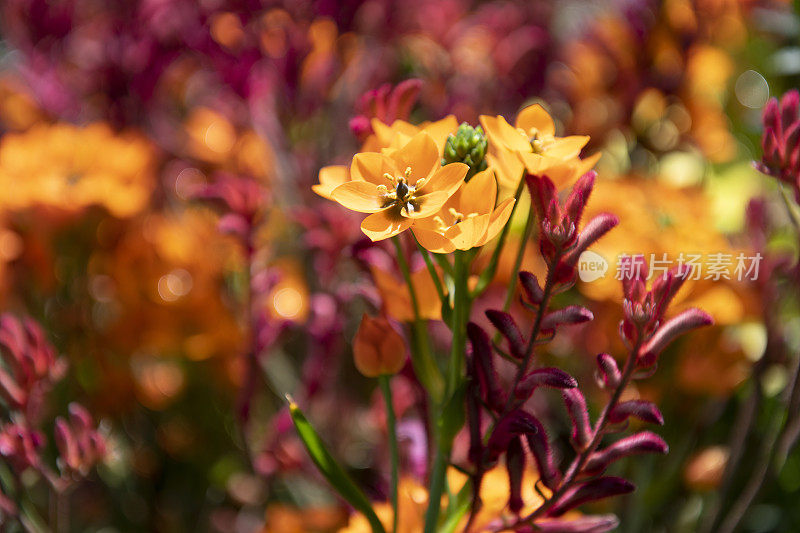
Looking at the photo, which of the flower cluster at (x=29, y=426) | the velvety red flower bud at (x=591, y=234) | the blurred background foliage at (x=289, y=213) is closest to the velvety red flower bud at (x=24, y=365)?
the flower cluster at (x=29, y=426)

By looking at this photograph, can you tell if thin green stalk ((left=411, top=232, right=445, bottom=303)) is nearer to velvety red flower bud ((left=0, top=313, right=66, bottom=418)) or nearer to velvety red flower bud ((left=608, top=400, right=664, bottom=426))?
velvety red flower bud ((left=608, top=400, right=664, bottom=426))

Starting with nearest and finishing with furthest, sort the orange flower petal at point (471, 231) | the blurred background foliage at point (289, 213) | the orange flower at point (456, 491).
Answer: the orange flower petal at point (471, 231) → the orange flower at point (456, 491) → the blurred background foliage at point (289, 213)

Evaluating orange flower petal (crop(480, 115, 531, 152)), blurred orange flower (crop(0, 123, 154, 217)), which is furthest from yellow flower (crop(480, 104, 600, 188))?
blurred orange flower (crop(0, 123, 154, 217))

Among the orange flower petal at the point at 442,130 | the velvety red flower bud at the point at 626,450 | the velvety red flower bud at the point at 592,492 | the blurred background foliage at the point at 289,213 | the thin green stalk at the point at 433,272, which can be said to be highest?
the orange flower petal at the point at 442,130

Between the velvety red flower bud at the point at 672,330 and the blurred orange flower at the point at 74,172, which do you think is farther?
the blurred orange flower at the point at 74,172

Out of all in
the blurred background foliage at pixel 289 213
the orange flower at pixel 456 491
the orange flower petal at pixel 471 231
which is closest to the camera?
the orange flower petal at pixel 471 231

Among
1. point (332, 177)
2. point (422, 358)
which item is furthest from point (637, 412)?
point (332, 177)

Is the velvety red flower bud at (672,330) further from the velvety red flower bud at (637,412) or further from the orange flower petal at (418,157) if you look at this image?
the orange flower petal at (418,157)
